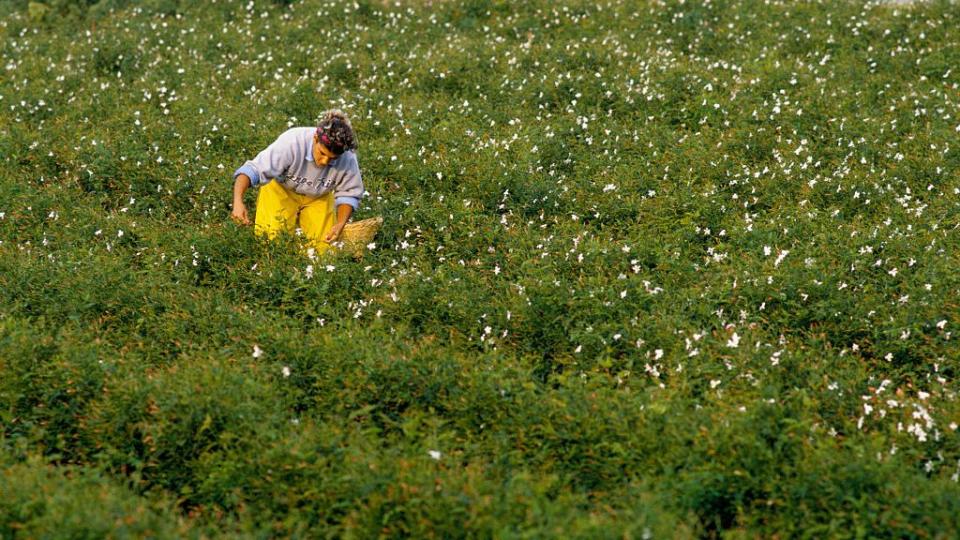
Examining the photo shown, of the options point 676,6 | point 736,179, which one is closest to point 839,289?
point 736,179

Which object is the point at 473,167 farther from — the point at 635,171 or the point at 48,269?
the point at 48,269

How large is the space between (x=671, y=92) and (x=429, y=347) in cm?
593

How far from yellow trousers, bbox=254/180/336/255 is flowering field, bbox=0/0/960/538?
243 mm

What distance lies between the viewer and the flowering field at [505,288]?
18.2 feet

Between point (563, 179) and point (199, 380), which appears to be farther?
point (563, 179)

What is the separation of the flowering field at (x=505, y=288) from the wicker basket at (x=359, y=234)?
0.54 ft

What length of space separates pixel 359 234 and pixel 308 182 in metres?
0.66

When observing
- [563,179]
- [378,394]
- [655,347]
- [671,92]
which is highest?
[671,92]

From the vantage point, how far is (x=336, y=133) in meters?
7.80

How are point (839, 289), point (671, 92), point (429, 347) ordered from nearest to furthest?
point (429, 347), point (839, 289), point (671, 92)

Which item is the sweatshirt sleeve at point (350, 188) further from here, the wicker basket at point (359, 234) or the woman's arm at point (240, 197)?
the woman's arm at point (240, 197)

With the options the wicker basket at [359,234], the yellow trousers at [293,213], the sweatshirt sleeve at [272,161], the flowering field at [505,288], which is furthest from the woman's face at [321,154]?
the flowering field at [505,288]

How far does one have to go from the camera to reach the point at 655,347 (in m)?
7.13

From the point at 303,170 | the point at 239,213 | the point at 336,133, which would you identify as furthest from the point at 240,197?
the point at 336,133
